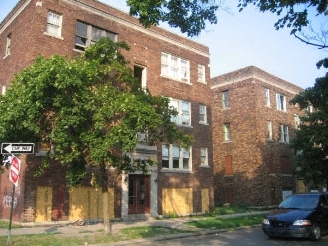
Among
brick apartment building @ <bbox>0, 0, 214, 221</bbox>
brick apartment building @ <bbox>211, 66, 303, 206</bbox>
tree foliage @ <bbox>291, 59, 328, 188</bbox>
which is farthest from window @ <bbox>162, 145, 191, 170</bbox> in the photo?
brick apartment building @ <bbox>211, 66, 303, 206</bbox>

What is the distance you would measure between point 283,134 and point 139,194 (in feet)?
62.8

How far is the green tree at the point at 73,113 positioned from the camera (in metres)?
12.0

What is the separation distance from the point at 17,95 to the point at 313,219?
1108cm

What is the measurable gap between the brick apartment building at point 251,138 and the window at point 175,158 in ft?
30.4

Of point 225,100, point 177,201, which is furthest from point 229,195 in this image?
point 177,201

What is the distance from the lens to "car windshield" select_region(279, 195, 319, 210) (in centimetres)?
1354

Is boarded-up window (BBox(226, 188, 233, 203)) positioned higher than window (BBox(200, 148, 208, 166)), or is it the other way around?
window (BBox(200, 148, 208, 166))

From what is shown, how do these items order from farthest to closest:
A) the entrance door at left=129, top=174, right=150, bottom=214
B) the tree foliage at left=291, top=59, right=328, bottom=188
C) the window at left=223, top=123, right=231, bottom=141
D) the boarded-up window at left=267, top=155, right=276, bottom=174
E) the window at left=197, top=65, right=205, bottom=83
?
the window at left=223, top=123, right=231, bottom=141
the boarded-up window at left=267, top=155, right=276, bottom=174
the window at left=197, top=65, right=205, bottom=83
the tree foliage at left=291, top=59, right=328, bottom=188
the entrance door at left=129, top=174, right=150, bottom=214

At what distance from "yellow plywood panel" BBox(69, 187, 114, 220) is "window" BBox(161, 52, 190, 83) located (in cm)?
963

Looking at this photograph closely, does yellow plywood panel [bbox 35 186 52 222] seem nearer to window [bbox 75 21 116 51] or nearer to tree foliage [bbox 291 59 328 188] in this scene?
window [bbox 75 21 116 51]

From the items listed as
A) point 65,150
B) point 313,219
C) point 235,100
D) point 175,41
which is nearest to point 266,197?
point 235,100

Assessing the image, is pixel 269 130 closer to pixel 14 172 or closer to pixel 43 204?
pixel 43 204

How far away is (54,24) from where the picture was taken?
783 inches

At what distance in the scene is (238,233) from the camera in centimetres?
1527
